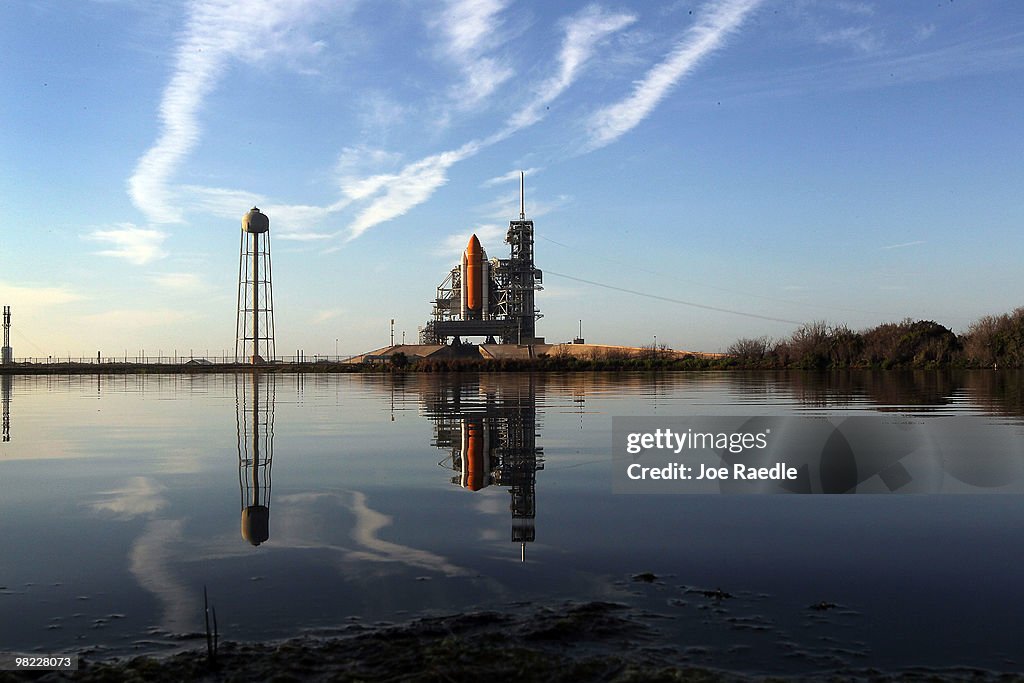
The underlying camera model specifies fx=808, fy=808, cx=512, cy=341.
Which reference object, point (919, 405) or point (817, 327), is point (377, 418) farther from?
point (817, 327)

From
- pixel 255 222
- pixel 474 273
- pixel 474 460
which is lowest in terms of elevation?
pixel 474 460

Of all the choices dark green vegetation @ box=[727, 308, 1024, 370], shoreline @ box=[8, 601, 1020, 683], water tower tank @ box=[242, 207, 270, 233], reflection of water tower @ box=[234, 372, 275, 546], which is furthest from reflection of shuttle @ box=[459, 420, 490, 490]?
water tower tank @ box=[242, 207, 270, 233]

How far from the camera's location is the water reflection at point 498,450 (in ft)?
30.9

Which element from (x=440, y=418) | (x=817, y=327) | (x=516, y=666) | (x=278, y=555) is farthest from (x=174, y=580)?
(x=817, y=327)

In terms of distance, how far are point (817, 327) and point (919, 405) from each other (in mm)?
74471

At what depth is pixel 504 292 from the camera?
10675 centimetres

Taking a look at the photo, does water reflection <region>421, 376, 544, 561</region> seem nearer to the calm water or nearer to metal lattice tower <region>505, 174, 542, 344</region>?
the calm water

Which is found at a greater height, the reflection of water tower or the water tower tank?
the water tower tank

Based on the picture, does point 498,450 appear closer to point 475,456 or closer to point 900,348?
point 475,456

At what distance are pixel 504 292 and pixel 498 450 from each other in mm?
92676

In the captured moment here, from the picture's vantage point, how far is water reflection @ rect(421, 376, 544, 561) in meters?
9.43

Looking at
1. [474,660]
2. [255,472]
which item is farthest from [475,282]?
[474,660]

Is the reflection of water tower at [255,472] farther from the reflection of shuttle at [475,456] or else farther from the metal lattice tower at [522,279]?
the metal lattice tower at [522,279]

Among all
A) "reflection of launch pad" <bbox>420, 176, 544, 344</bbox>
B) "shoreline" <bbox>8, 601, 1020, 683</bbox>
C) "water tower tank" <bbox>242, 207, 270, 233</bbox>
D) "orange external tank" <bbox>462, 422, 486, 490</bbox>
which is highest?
"water tower tank" <bbox>242, 207, 270, 233</bbox>
